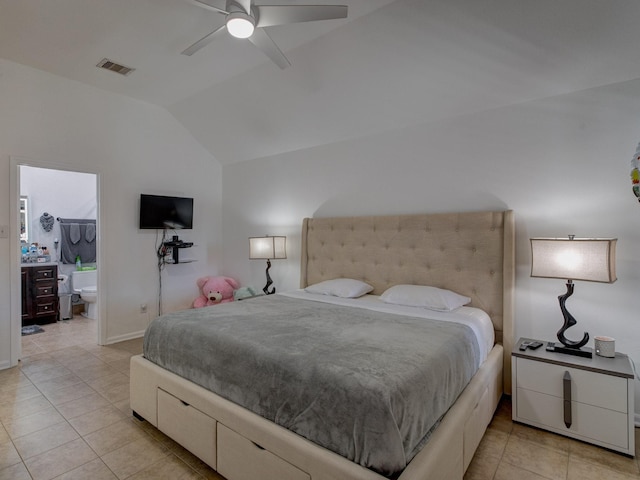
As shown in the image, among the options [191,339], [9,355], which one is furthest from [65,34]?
[9,355]

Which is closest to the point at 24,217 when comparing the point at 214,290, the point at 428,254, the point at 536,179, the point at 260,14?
the point at 214,290

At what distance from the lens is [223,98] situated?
12.5 ft

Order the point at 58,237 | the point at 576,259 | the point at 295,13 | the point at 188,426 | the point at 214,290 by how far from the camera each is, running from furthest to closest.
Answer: the point at 58,237, the point at 214,290, the point at 576,259, the point at 295,13, the point at 188,426

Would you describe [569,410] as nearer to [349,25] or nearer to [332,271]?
[332,271]

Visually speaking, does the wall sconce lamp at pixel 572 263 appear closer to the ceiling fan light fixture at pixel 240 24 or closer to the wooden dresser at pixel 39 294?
the ceiling fan light fixture at pixel 240 24

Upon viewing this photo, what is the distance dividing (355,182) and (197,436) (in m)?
2.63

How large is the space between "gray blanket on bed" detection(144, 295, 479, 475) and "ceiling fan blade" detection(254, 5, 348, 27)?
1854mm

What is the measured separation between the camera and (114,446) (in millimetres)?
2033

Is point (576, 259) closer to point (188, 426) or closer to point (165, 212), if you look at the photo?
point (188, 426)

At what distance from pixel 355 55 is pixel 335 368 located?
95.2 inches

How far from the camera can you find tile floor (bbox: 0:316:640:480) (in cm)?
180

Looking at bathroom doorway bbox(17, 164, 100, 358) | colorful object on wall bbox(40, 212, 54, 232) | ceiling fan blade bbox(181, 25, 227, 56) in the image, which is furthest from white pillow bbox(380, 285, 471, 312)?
colorful object on wall bbox(40, 212, 54, 232)

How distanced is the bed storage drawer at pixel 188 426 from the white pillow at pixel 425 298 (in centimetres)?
166

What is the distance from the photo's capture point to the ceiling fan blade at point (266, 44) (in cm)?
214
